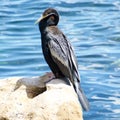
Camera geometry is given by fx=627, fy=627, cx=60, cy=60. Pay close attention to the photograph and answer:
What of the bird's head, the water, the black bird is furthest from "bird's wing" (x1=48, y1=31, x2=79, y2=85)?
the water

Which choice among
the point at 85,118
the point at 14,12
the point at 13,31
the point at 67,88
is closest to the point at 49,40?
the point at 67,88

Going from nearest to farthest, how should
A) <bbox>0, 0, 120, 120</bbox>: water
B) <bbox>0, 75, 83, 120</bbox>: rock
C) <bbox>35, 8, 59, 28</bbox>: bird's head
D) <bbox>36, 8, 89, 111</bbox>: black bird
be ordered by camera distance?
<bbox>0, 75, 83, 120</bbox>: rock, <bbox>36, 8, 89, 111</bbox>: black bird, <bbox>35, 8, 59, 28</bbox>: bird's head, <bbox>0, 0, 120, 120</bbox>: water

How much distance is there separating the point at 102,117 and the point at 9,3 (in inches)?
267

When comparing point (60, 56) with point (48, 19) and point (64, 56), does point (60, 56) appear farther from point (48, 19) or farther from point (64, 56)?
point (48, 19)

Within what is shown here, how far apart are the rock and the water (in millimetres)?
2347

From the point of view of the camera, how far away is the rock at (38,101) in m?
5.39

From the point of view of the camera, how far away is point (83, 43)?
11.2 meters

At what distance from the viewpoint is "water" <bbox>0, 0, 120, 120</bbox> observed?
8.96m

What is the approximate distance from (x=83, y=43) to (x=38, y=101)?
19.0 feet

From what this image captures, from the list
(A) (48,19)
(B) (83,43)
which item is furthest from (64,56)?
(B) (83,43)

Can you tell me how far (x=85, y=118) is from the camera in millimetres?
8211

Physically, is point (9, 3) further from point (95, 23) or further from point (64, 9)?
point (95, 23)

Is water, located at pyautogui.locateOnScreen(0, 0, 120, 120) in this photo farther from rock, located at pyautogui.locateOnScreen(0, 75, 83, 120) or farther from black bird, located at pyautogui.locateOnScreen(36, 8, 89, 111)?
rock, located at pyautogui.locateOnScreen(0, 75, 83, 120)

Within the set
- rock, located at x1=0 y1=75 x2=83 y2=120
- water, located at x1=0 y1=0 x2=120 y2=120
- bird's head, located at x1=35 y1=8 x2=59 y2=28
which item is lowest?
water, located at x1=0 y1=0 x2=120 y2=120
